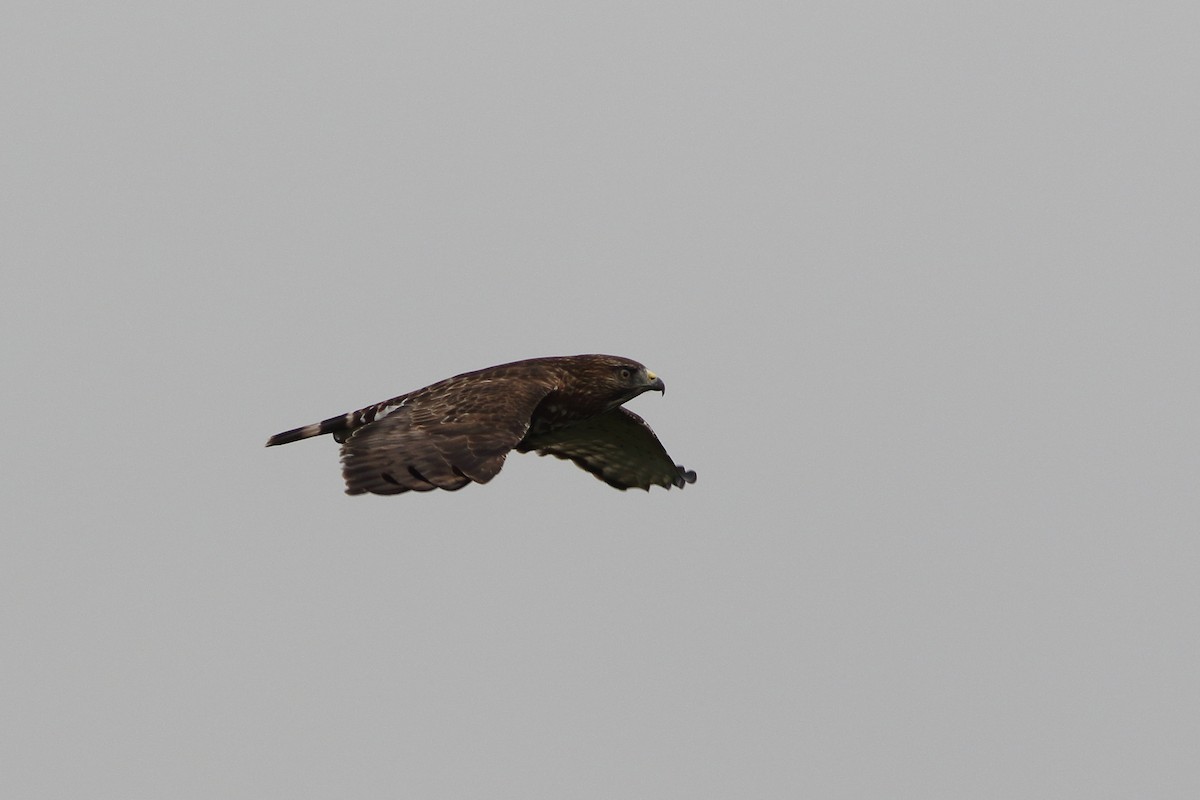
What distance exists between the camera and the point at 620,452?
22641 millimetres

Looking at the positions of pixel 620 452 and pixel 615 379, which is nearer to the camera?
pixel 615 379

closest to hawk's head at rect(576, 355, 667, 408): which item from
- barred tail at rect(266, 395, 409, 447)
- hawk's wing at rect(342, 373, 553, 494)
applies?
hawk's wing at rect(342, 373, 553, 494)

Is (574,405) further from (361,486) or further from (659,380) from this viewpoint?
(361,486)

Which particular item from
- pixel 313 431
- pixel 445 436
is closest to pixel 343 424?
pixel 313 431

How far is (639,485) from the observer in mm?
22844

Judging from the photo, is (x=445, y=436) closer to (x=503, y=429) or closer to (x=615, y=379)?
(x=503, y=429)

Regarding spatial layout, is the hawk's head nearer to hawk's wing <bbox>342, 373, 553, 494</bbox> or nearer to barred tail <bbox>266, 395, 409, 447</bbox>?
hawk's wing <bbox>342, 373, 553, 494</bbox>

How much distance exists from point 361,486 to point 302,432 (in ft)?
14.4

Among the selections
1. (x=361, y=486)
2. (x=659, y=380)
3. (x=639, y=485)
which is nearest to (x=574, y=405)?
(x=659, y=380)

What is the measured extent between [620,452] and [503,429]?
180 inches

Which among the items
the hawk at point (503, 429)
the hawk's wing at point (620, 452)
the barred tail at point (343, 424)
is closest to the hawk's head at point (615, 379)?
the hawk at point (503, 429)

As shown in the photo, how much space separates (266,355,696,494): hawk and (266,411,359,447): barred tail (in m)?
0.01

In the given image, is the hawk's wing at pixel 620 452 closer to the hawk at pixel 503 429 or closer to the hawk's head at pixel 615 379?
the hawk at pixel 503 429

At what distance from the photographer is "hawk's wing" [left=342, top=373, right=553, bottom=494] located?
55.5 feet
